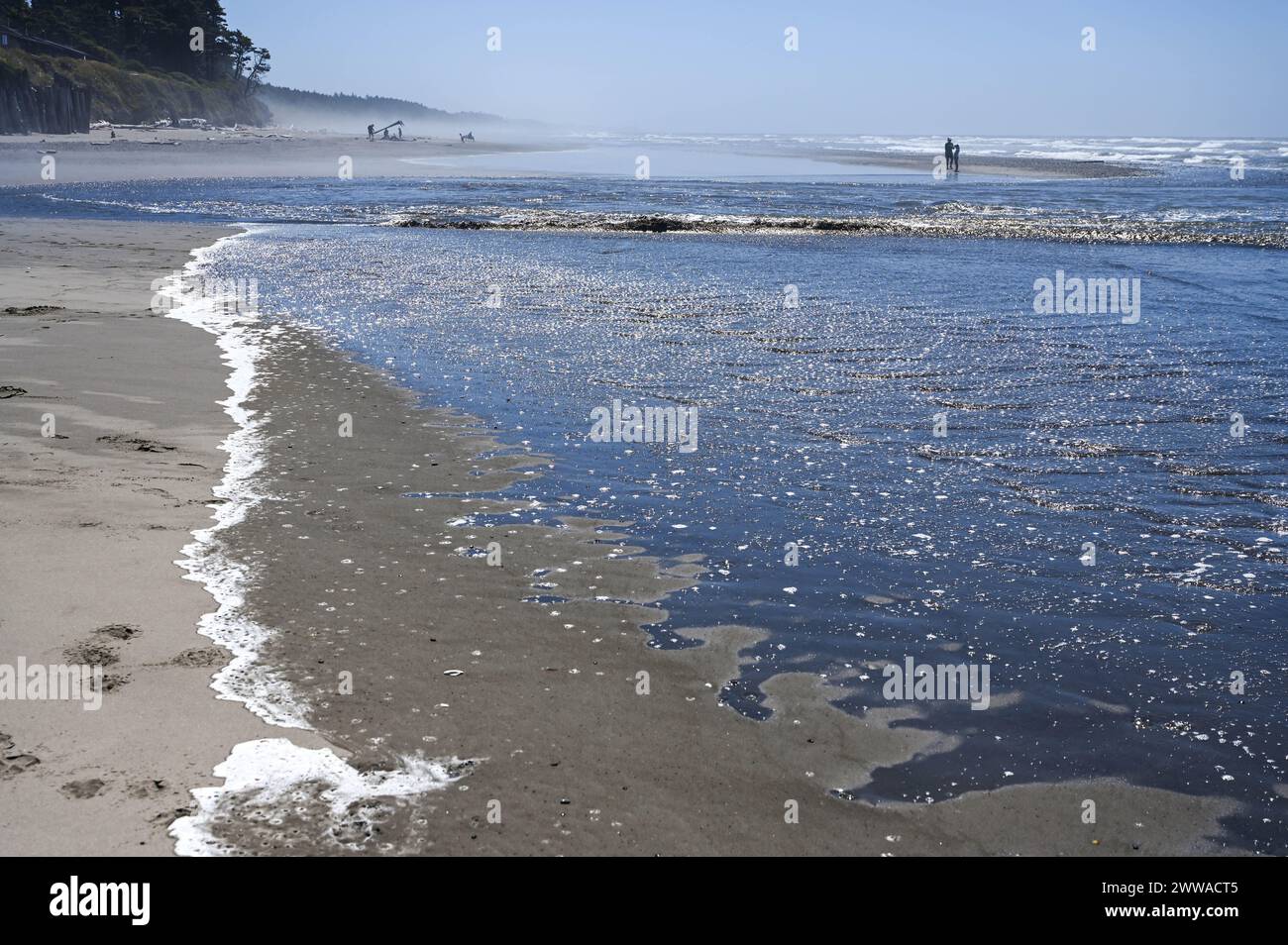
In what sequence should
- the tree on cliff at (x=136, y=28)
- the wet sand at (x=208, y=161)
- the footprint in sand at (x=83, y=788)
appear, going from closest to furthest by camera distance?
the footprint in sand at (x=83, y=788), the wet sand at (x=208, y=161), the tree on cliff at (x=136, y=28)

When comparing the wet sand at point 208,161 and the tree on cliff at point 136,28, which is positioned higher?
the tree on cliff at point 136,28

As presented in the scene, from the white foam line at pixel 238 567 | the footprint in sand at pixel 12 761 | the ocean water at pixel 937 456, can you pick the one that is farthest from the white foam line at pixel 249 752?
the ocean water at pixel 937 456

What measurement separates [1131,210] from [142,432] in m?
30.0

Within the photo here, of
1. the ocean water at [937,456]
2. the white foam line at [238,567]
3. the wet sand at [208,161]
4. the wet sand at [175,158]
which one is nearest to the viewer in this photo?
the white foam line at [238,567]

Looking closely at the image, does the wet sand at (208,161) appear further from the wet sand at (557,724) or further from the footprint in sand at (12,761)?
the footprint in sand at (12,761)

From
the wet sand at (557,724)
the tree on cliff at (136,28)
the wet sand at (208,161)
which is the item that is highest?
the tree on cliff at (136,28)

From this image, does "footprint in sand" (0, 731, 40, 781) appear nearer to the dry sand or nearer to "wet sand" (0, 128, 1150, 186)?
the dry sand

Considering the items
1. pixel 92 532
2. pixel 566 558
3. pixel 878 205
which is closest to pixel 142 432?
pixel 92 532

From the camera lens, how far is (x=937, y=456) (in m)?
8.13

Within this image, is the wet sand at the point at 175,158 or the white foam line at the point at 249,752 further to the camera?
the wet sand at the point at 175,158

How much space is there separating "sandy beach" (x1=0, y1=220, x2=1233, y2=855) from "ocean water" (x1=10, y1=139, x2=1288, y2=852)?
0.22 metres

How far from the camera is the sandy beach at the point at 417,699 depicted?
12.3 ft

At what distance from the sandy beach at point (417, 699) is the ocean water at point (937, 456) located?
22 centimetres

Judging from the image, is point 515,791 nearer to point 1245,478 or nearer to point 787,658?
point 787,658
